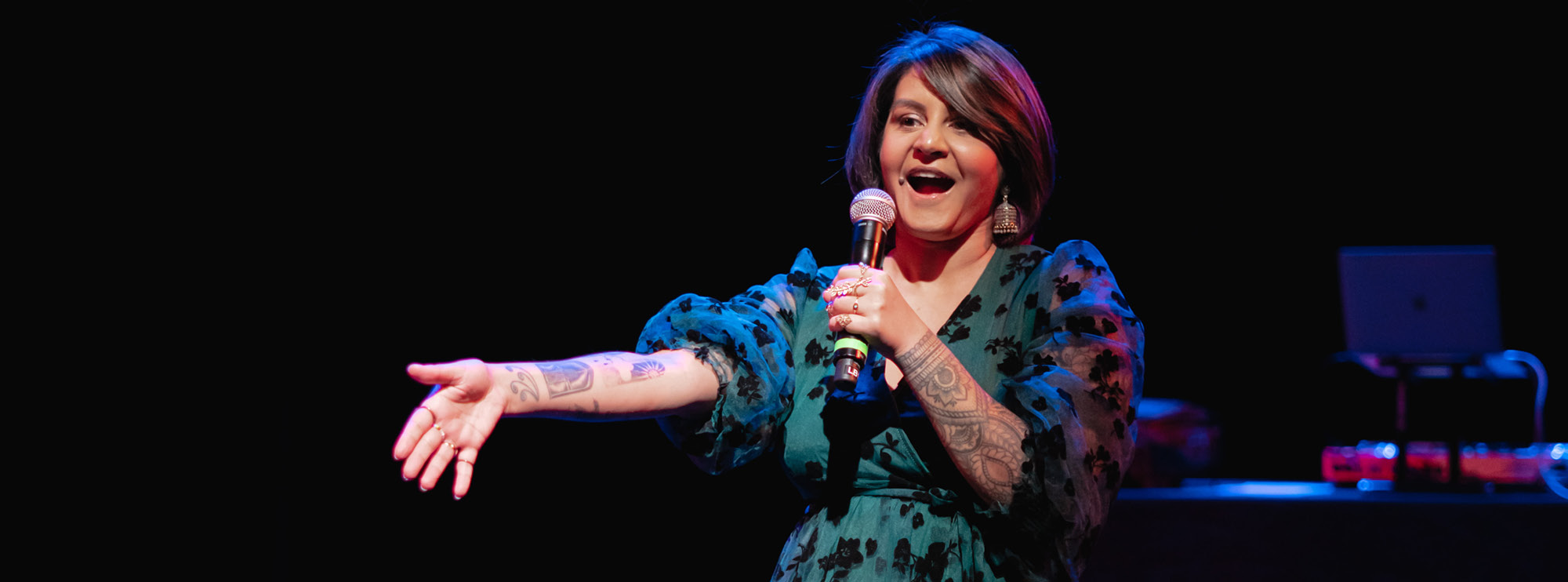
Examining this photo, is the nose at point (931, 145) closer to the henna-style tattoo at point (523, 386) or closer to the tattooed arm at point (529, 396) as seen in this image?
the tattooed arm at point (529, 396)

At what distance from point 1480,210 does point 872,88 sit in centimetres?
284

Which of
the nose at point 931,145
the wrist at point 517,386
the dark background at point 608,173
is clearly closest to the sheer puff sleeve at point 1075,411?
the nose at point 931,145

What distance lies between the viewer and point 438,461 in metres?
1.00

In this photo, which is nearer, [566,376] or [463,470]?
[463,470]

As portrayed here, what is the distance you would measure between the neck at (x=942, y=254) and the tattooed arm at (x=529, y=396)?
315 millimetres

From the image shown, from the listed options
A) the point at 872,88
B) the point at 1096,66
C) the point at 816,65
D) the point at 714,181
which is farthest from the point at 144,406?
the point at 1096,66

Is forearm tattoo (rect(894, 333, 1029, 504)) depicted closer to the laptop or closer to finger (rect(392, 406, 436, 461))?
finger (rect(392, 406, 436, 461))

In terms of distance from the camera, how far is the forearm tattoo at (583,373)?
1.09 metres

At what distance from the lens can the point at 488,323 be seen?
3109mm

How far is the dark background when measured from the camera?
9.88 feet

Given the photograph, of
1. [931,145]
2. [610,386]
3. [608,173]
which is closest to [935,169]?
[931,145]

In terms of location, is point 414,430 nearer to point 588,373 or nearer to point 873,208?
point 588,373

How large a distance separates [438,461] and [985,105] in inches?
29.1

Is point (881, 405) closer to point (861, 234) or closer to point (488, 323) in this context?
point (861, 234)
